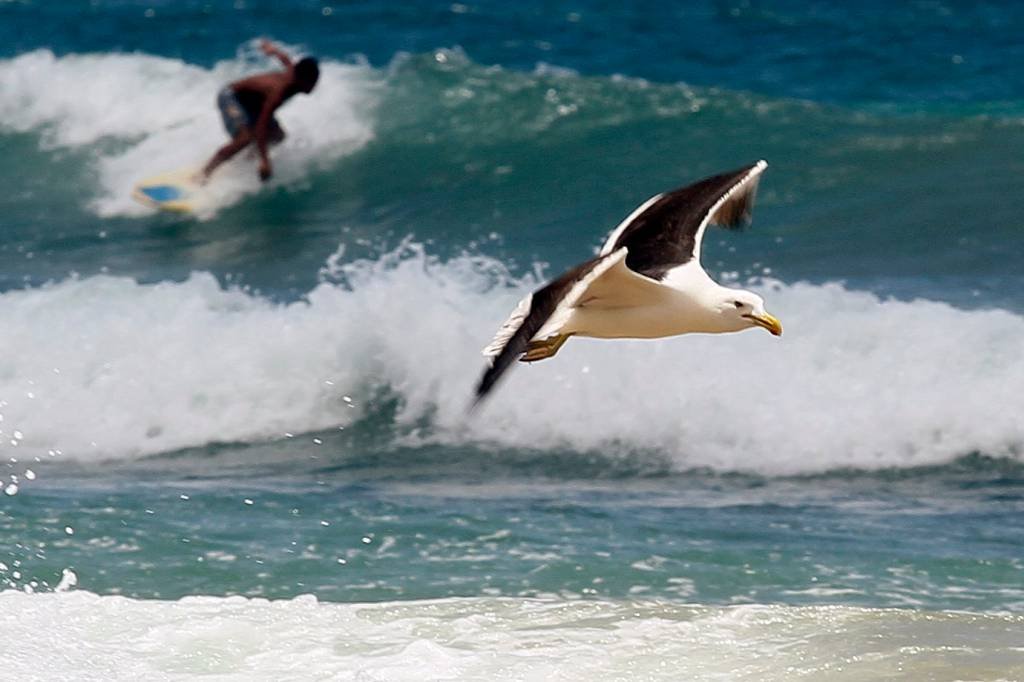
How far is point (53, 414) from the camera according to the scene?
10.9 m

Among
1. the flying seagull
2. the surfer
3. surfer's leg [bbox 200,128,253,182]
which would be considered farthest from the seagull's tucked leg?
surfer's leg [bbox 200,128,253,182]

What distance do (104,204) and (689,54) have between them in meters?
5.66

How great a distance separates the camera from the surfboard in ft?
51.9

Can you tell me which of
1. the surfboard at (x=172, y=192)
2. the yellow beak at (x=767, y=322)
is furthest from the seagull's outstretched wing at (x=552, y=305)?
the surfboard at (x=172, y=192)

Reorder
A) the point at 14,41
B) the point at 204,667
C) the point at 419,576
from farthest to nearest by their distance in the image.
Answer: the point at 14,41 → the point at 419,576 → the point at 204,667

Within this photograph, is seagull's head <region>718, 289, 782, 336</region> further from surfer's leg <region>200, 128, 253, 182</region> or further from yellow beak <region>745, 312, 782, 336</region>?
surfer's leg <region>200, 128, 253, 182</region>

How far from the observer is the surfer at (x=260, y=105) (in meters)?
15.2

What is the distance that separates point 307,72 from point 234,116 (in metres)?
0.84

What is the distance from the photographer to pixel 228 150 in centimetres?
1598

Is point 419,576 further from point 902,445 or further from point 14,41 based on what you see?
point 14,41

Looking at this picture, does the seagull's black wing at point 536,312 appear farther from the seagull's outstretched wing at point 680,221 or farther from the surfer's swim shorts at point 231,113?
the surfer's swim shorts at point 231,113

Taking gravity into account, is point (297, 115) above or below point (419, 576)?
above

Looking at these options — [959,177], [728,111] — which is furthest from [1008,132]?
[728,111]

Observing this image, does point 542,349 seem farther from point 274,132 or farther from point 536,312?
point 274,132
